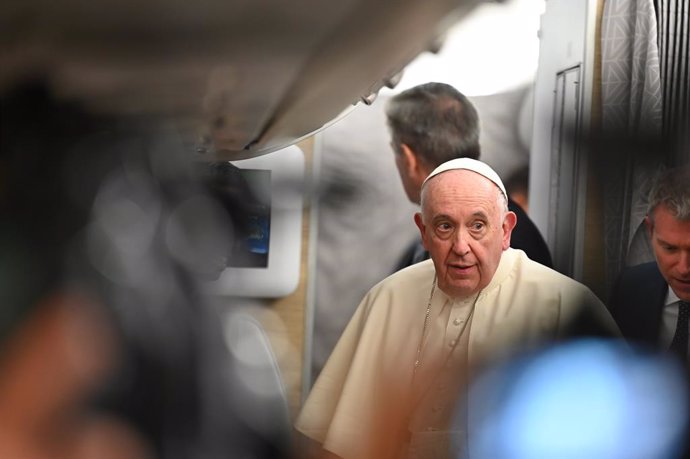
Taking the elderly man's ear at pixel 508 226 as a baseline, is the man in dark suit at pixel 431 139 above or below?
above

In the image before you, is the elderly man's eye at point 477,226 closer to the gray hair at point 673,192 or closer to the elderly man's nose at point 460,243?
the elderly man's nose at point 460,243

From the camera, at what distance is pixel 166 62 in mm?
166

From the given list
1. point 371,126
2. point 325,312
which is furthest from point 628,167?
point 325,312

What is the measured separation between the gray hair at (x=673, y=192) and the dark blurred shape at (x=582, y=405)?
3.4 inches

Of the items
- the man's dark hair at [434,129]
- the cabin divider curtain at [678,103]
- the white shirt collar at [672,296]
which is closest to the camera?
the cabin divider curtain at [678,103]

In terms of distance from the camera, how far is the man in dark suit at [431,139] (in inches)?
29.7

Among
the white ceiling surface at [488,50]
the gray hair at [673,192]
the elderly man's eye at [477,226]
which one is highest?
the white ceiling surface at [488,50]

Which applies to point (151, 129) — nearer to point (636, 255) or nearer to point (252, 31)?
point (252, 31)

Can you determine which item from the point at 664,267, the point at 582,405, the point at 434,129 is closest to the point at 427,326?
the point at 434,129

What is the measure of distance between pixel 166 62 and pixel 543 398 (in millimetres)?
415

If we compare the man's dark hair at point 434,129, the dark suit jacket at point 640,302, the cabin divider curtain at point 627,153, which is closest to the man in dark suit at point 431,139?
the man's dark hair at point 434,129

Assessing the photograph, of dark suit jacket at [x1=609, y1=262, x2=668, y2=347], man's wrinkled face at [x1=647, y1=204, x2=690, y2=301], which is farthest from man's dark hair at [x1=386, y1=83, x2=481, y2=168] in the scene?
man's wrinkled face at [x1=647, y1=204, x2=690, y2=301]

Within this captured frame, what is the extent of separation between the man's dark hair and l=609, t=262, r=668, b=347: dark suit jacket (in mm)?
365

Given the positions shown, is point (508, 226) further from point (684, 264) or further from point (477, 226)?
point (684, 264)
